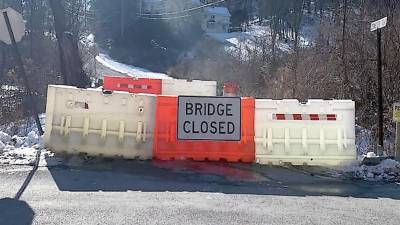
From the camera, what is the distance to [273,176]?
Answer: 841cm

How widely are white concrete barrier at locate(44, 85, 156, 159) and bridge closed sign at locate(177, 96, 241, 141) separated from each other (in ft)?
1.64

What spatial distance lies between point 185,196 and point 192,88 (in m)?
9.08

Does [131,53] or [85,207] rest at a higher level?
[131,53]

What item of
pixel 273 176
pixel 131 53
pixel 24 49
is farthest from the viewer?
pixel 131 53

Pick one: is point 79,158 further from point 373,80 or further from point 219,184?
point 373,80

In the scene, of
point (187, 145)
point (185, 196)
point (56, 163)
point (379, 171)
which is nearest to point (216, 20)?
point (187, 145)

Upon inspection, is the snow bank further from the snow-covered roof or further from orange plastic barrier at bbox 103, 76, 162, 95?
the snow-covered roof

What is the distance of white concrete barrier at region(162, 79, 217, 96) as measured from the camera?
15703mm

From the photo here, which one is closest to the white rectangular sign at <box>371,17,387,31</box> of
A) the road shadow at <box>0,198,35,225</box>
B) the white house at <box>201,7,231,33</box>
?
the road shadow at <box>0,198,35,225</box>

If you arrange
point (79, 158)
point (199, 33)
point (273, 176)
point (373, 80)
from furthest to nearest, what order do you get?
1. point (199, 33)
2. point (373, 80)
3. point (79, 158)
4. point (273, 176)

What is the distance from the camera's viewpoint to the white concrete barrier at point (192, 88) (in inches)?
618

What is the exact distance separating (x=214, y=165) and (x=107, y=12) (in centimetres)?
8017

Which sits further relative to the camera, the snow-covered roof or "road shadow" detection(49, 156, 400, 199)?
the snow-covered roof

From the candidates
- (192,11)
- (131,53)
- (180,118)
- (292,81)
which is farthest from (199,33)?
(180,118)
